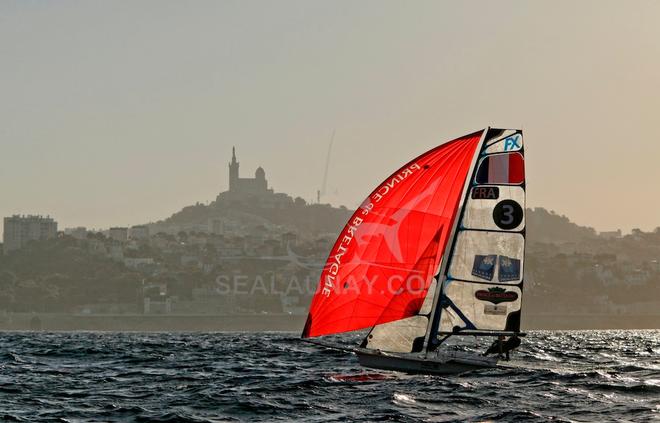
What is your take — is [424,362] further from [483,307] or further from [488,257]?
[488,257]

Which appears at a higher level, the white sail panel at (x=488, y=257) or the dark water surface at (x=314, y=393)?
the white sail panel at (x=488, y=257)

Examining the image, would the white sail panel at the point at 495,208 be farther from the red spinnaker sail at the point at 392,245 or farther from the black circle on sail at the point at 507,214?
the red spinnaker sail at the point at 392,245

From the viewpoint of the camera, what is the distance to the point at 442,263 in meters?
26.7

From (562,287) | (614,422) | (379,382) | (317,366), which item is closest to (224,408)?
(379,382)

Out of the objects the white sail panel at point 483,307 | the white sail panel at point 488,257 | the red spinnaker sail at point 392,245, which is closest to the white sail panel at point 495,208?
the white sail panel at point 488,257

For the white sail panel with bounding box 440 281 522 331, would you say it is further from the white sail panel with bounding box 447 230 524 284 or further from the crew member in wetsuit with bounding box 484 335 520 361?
the crew member in wetsuit with bounding box 484 335 520 361

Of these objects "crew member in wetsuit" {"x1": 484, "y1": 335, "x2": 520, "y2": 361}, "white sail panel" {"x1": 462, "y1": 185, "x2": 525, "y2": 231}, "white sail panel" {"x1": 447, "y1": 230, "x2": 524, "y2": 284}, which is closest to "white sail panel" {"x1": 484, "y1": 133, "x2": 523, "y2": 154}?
"white sail panel" {"x1": 462, "y1": 185, "x2": 525, "y2": 231}

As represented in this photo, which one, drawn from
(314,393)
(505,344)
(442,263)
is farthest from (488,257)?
(314,393)

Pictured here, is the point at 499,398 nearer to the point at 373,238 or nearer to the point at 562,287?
the point at 373,238

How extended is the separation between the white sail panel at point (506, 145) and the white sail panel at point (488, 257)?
6.14 feet

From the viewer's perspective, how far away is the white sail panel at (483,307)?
86.9 ft

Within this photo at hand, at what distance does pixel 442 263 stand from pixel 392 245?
48.1 inches

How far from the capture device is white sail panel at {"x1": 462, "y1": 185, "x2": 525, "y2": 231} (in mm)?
26281

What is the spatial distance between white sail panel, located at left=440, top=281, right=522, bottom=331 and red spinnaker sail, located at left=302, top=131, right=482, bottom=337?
0.74m
